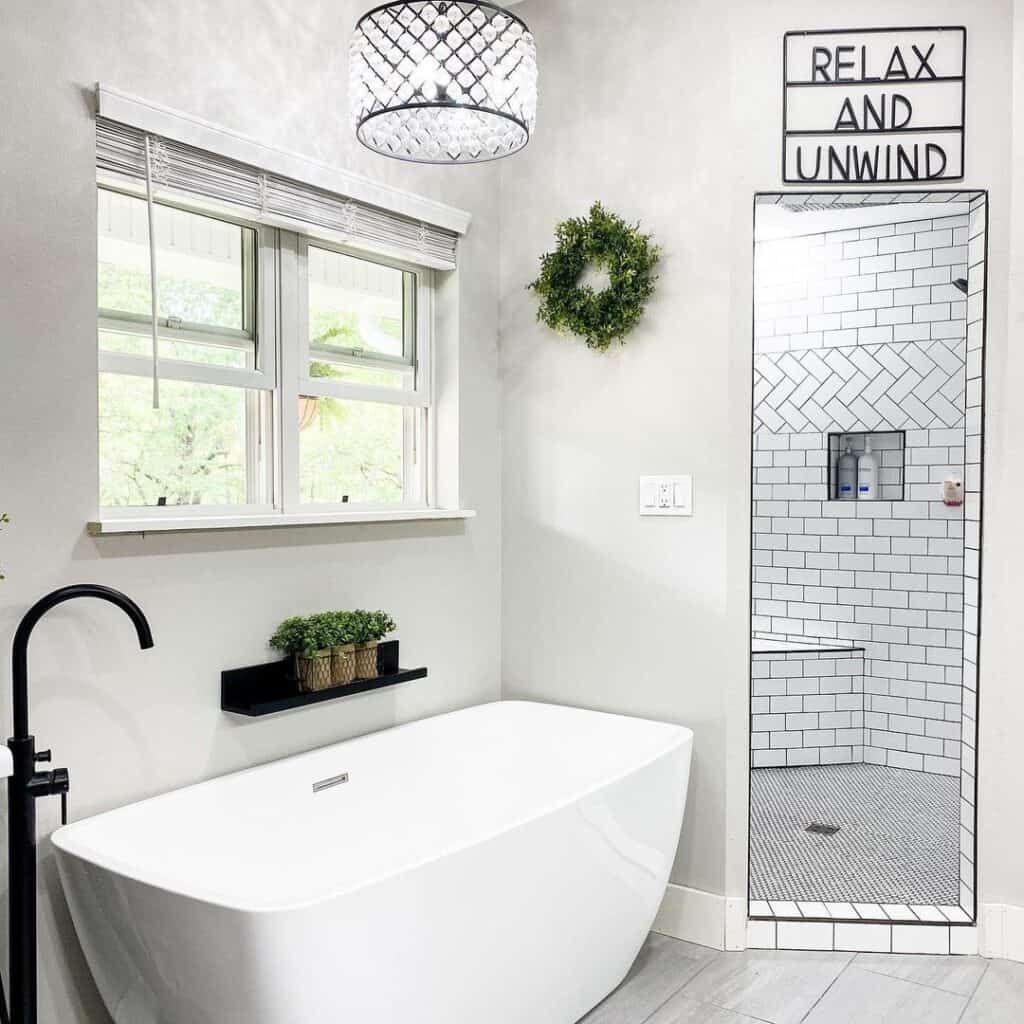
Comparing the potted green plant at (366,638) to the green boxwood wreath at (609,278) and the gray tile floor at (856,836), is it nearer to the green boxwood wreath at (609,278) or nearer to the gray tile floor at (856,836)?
the green boxwood wreath at (609,278)

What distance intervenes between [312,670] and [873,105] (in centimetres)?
219

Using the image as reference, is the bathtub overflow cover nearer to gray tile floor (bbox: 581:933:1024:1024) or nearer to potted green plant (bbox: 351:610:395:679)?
potted green plant (bbox: 351:610:395:679)

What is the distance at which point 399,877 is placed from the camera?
175cm

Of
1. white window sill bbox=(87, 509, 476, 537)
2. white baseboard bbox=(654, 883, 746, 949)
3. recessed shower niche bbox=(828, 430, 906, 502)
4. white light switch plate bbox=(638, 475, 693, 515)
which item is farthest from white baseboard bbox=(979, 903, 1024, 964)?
recessed shower niche bbox=(828, 430, 906, 502)

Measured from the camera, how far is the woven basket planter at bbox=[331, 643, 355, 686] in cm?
260

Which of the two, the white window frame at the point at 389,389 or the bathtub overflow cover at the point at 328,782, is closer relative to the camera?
the bathtub overflow cover at the point at 328,782

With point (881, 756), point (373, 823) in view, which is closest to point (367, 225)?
point (373, 823)

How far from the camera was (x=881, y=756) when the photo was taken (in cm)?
461

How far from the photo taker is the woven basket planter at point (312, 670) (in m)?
2.54

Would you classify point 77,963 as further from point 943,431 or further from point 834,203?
point 943,431

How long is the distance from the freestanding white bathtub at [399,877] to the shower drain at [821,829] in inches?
47.5

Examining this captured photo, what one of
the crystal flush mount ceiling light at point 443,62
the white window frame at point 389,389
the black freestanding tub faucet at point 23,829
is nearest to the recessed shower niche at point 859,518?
the white window frame at point 389,389

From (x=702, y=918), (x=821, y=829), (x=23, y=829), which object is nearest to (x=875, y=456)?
(x=821, y=829)

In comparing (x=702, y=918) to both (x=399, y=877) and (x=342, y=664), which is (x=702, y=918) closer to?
(x=342, y=664)
